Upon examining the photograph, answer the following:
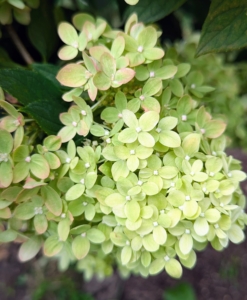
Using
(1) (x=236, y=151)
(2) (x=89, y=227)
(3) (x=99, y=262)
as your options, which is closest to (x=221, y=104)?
(1) (x=236, y=151)

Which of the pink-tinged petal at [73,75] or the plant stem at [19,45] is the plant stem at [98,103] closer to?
the pink-tinged petal at [73,75]

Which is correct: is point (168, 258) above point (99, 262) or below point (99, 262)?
above

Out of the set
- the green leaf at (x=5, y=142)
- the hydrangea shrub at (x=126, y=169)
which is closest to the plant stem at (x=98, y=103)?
the hydrangea shrub at (x=126, y=169)

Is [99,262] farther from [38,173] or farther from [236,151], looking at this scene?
[236,151]

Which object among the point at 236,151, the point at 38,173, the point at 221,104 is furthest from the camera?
the point at 236,151

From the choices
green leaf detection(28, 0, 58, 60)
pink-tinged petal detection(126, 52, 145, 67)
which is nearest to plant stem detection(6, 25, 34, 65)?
green leaf detection(28, 0, 58, 60)

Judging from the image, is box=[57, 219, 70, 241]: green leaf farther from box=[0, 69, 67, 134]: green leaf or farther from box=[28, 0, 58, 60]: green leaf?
box=[28, 0, 58, 60]: green leaf

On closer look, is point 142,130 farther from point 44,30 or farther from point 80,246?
point 44,30
